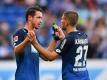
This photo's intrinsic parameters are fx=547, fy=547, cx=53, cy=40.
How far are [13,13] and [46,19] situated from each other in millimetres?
988

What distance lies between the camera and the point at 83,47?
9.02 m

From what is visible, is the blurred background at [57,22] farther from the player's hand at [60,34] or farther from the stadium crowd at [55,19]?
the player's hand at [60,34]

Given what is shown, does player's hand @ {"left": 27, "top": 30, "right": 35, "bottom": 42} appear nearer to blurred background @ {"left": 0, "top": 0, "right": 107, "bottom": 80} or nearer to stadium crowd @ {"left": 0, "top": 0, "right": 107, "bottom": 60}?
blurred background @ {"left": 0, "top": 0, "right": 107, "bottom": 80}

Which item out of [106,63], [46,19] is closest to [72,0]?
[46,19]

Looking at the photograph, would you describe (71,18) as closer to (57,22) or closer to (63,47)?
(63,47)

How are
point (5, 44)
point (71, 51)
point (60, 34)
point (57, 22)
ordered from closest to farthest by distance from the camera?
point (71, 51) → point (60, 34) → point (5, 44) → point (57, 22)

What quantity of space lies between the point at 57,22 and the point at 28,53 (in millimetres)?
7027

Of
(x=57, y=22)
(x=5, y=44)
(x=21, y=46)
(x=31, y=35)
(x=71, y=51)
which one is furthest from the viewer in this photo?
(x=57, y=22)

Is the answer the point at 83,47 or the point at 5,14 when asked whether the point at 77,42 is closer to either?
the point at 83,47

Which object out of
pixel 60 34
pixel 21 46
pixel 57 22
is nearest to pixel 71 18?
pixel 60 34

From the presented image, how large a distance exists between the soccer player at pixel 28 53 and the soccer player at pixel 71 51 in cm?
23

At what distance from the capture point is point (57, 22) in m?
16.0

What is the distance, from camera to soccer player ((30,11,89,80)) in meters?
8.91

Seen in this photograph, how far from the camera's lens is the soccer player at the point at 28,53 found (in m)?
8.93
